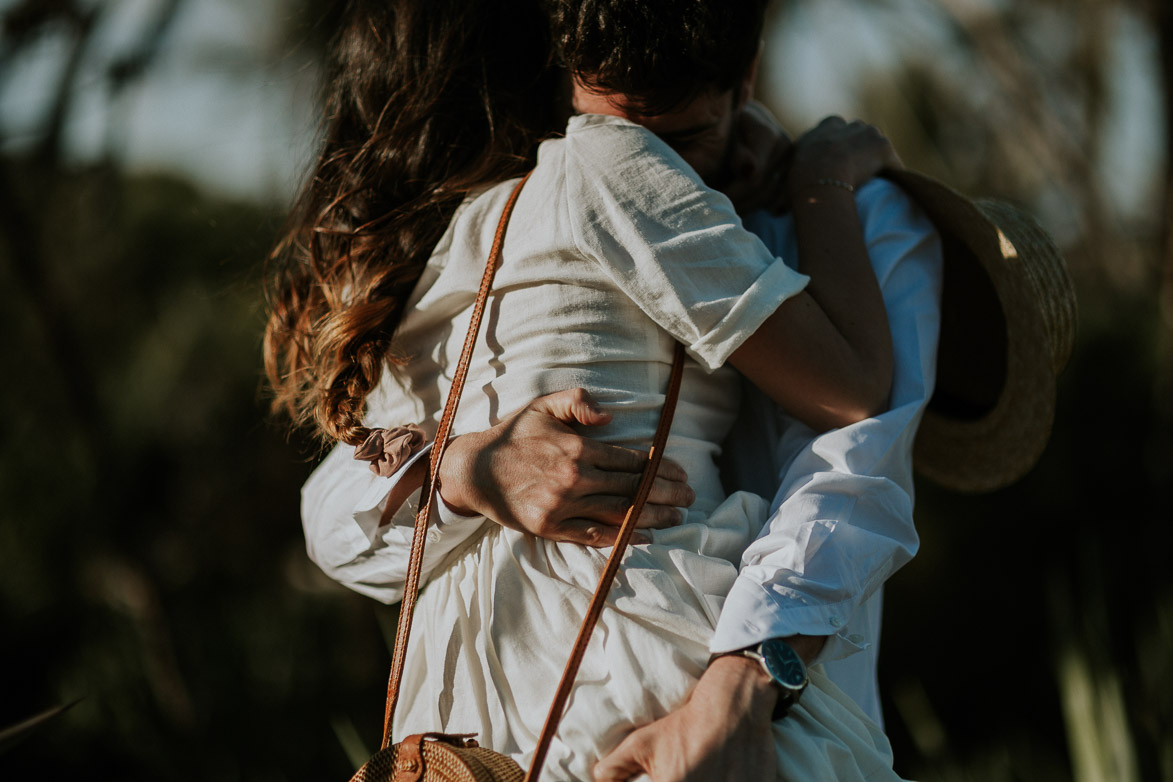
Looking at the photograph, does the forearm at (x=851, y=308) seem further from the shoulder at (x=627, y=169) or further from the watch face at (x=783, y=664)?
the watch face at (x=783, y=664)

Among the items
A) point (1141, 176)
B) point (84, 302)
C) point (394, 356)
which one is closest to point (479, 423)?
point (394, 356)

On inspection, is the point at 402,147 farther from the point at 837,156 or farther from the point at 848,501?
the point at 848,501

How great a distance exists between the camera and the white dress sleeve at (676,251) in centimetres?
130

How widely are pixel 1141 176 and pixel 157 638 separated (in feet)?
22.5

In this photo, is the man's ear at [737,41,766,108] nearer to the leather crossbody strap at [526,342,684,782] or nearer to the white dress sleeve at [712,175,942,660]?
the white dress sleeve at [712,175,942,660]

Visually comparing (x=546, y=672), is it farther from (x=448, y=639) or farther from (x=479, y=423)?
(x=479, y=423)

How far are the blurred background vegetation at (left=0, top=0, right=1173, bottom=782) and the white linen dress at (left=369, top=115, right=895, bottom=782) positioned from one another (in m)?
1.11

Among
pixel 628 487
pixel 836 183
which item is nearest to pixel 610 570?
pixel 628 487

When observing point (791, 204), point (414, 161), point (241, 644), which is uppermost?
point (414, 161)

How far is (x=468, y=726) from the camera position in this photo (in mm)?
1354

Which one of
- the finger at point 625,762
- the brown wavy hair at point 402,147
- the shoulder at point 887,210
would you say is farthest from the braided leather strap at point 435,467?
the shoulder at point 887,210

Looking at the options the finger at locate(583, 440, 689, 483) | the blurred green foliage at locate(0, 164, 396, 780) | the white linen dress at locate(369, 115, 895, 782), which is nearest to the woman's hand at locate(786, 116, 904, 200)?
the white linen dress at locate(369, 115, 895, 782)

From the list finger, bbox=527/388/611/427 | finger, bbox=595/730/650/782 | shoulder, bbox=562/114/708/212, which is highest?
shoulder, bbox=562/114/708/212

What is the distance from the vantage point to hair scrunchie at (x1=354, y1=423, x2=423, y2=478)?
146 centimetres
